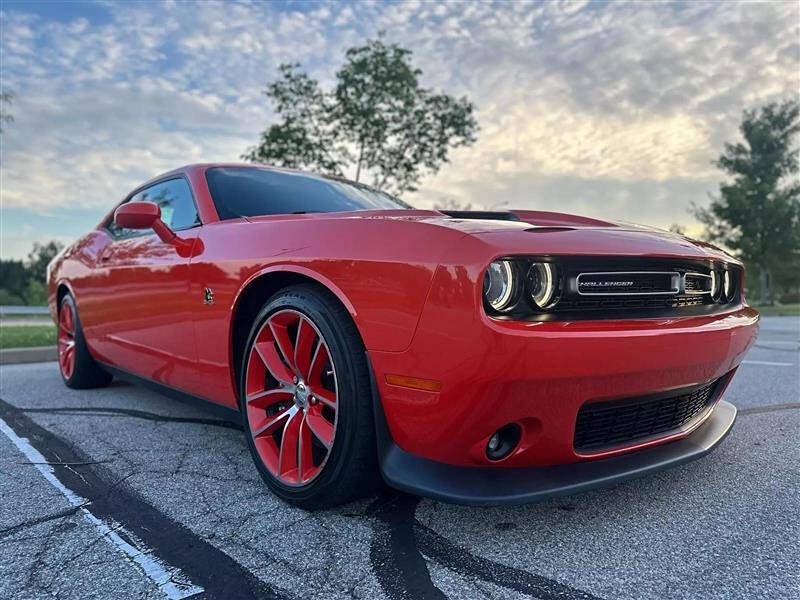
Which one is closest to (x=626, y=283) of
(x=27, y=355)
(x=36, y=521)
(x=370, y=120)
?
(x=36, y=521)

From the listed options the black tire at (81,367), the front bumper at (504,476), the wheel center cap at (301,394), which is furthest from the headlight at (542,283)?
the black tire at (81,367)

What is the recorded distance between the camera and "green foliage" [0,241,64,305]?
59.6 meters

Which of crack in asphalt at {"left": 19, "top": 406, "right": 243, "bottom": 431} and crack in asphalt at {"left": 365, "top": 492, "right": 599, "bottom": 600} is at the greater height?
crack in asphalt at {"left": 365, "top": 492, "right": 599, "bottom": 600}

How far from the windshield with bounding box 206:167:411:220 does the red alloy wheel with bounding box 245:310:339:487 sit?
797 mm

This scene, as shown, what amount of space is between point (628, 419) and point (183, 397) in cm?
211

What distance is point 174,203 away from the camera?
10.5ft

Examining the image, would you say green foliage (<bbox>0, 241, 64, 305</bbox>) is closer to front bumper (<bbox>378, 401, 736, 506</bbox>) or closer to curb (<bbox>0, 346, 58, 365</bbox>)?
curb (<bbox>0, 346, 58, 365</bbox>)

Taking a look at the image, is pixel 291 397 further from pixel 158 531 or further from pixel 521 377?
pixel 521 377

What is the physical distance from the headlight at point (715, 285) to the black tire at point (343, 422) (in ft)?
4.29

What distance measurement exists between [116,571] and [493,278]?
1320mm

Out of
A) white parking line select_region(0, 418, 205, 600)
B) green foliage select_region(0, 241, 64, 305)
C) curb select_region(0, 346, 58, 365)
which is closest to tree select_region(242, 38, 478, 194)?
curb select_region(0, 346, 58, 365)

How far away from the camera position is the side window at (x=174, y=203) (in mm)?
2953

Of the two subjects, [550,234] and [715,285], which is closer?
[550,234]

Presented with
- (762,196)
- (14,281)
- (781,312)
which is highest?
(762,196)
